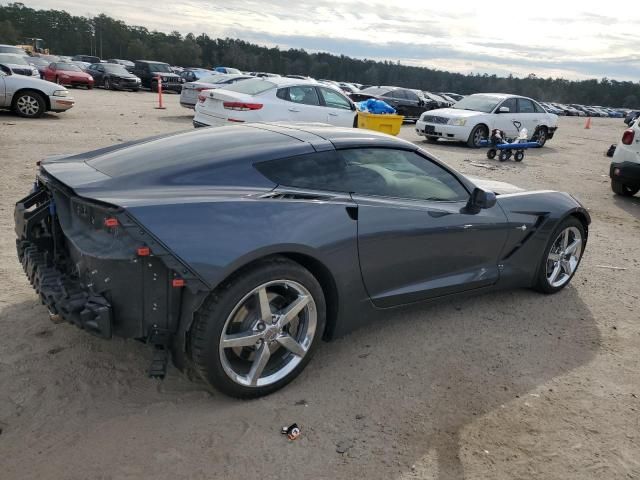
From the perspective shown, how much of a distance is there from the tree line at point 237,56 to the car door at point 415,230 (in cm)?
7943

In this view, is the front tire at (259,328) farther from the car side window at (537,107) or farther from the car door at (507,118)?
the car side window at (537,107)

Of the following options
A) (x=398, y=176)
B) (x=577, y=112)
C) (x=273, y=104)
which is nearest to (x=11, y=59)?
(x=273, y=104)

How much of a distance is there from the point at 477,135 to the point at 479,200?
1202cm

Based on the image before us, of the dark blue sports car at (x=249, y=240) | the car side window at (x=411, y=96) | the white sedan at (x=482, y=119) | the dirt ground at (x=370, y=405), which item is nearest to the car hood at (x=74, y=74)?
the car side window at (x=411, y=96)

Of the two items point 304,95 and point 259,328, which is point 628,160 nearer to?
point 304,95

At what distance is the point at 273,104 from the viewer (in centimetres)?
1175

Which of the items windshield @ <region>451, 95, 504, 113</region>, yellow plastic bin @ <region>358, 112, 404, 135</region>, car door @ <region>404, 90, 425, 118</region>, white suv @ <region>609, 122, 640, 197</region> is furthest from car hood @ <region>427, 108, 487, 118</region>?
white suv @ <region>609, 122, 640, 197</region>

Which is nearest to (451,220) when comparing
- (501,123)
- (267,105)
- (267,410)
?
(267,410)

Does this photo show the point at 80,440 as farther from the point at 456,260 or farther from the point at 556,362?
the point at 556,362

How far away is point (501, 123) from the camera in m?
15.7

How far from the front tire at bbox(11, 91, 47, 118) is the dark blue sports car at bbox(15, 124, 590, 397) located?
11.5 m

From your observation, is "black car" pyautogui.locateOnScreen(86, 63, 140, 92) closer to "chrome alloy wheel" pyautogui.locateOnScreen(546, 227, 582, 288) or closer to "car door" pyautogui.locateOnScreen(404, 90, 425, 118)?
"car door" pyautogui.locateOnScreen(404, 90, 425, 118)

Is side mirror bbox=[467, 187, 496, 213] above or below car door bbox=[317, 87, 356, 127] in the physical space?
above

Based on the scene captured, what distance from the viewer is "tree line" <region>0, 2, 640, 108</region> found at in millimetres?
83625
